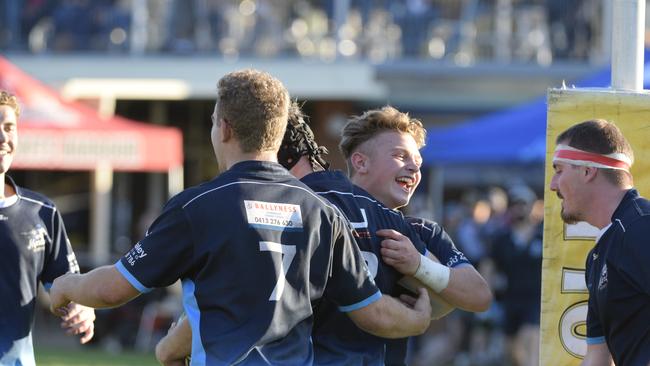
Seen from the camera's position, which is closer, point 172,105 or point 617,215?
point 617,215

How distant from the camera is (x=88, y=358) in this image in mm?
15094

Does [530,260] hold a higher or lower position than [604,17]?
lower

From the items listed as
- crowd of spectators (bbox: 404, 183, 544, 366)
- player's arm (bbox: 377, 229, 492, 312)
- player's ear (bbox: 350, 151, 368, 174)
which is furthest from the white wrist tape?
crowd of spectators (bbox: 404, 183, 544, 366)

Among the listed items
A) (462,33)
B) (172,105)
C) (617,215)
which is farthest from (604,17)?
(617,215)

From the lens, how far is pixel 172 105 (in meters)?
22.3

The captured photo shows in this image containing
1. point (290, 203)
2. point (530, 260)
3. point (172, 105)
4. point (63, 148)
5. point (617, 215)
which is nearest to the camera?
point (290, 203)

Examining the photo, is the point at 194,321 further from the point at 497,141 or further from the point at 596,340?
the point at 497,141

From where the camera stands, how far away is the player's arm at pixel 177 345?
4.63 metres

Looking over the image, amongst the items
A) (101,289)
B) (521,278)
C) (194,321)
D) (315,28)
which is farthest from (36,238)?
(315,28)

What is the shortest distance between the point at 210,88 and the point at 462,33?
440cm

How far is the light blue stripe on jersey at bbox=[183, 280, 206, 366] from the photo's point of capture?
434 cm

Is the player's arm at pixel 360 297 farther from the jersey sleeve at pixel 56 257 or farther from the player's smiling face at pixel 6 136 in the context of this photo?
the player's smiling face at pixel 6 136

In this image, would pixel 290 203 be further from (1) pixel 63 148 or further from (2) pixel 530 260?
(1) pixel 63 148

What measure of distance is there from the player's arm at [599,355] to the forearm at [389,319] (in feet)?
2.38
